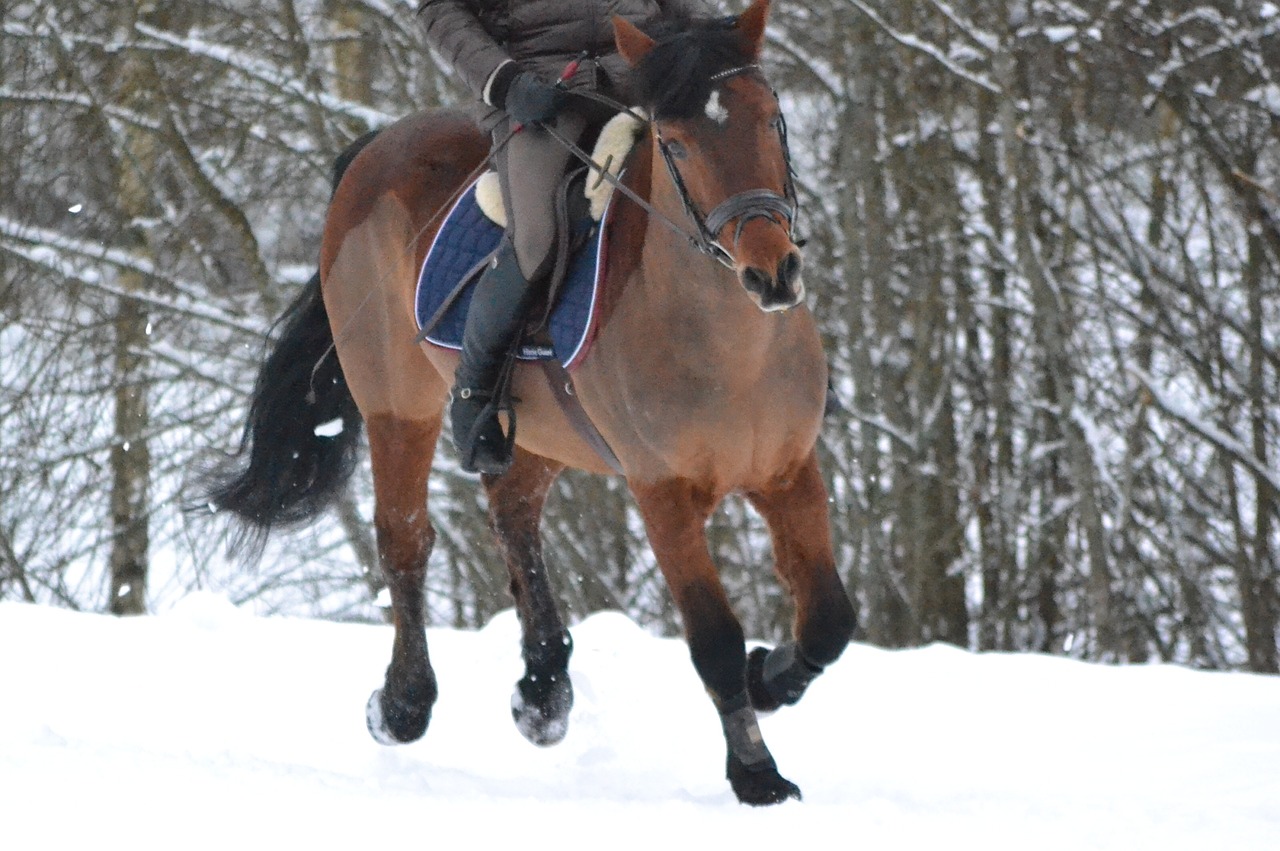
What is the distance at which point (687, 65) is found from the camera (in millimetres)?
3773

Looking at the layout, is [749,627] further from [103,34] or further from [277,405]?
[277,405]

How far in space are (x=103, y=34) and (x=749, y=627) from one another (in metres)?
6.51

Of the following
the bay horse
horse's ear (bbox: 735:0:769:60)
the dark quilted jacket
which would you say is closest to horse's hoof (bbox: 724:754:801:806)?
the bay horse

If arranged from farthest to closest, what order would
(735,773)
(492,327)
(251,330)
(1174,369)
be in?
(251,330)
(1174,369)
(492,327)
(735,773)

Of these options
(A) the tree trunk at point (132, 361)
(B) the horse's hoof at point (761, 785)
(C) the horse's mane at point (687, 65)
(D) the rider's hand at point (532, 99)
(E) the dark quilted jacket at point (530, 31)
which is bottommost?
(B) the horse's hoof at point (761, 785)

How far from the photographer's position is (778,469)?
4215mm

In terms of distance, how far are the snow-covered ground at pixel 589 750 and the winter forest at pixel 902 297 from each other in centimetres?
410

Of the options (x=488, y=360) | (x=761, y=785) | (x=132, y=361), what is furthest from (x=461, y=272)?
(x=132, y=361)

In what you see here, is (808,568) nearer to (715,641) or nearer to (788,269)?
(715,641)

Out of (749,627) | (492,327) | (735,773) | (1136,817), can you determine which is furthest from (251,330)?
(1136,817)

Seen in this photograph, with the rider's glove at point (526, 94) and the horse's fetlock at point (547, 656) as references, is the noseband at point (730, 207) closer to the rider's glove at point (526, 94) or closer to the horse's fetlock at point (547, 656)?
the rider's glove at point (526, 94)

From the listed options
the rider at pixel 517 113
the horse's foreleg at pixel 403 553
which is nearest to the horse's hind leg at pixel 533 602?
the horse's foreleg at pixel 403 553

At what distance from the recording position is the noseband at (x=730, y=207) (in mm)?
3635

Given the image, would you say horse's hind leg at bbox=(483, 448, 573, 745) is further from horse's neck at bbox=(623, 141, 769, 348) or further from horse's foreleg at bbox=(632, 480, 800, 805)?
horse's neck at bbox=(623, 141, 769, 348)
